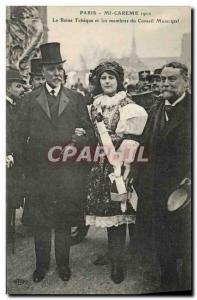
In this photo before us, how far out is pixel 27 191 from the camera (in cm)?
237

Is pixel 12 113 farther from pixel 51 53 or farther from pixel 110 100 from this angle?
pixel 110 100

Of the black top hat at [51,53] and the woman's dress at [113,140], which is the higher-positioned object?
the black top hat at [51,53]

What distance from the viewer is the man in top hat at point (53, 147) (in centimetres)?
236

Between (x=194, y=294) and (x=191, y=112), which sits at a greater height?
→ (x=191, y=112)

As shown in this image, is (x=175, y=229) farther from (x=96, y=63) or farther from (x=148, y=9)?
(x=148, y=9)

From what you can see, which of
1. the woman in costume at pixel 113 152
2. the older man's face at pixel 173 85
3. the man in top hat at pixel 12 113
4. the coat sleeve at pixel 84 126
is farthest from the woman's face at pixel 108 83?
the man in top hat at pixel 12 113

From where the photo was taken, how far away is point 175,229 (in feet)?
7.96

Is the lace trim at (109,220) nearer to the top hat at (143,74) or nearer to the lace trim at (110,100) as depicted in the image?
the lace trim at (110,100)

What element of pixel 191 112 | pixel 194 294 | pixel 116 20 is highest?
pixel 116 20

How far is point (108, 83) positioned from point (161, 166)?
0.45m

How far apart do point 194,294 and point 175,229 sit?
0.32m

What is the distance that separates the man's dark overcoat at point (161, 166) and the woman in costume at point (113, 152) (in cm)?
5

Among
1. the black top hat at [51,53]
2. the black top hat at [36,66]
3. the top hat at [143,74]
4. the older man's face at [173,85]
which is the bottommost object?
the older man's face at [173,85]

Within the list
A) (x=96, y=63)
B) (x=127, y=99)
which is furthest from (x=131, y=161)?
(x=96, y=63)
